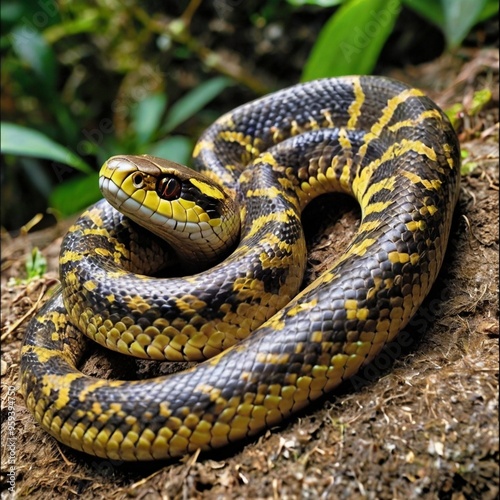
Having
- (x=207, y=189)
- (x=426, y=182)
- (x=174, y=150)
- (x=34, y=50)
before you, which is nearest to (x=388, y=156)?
(x=426, y=182)

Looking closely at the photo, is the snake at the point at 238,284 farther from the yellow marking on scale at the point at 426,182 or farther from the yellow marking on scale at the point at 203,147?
the yellow marking on scale at the point at 203,147

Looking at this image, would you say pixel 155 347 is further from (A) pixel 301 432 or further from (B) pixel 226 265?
(A) pixel 301 432

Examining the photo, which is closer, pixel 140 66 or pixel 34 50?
pixel 34 50

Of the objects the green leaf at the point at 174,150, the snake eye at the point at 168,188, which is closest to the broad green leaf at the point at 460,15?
the green leaf at the point at 174,150

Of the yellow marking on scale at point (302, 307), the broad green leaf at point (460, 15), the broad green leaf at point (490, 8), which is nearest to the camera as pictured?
the yellow marking on scale at point (302, 307)

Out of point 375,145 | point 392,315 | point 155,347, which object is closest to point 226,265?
point 155,347

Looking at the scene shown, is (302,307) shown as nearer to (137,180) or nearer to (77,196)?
(137,180)
